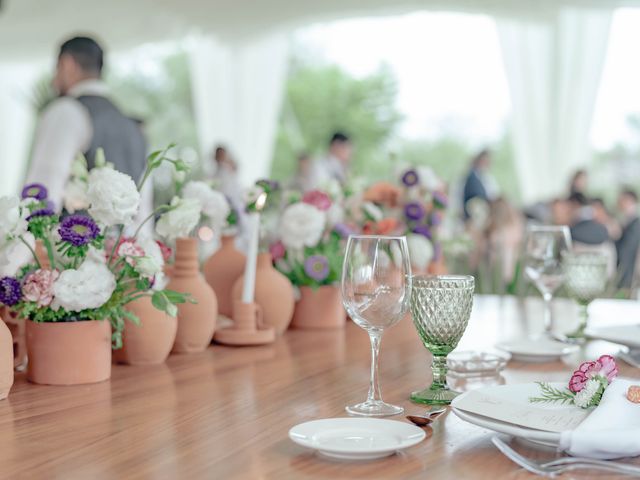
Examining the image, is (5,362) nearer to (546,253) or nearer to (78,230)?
(78,230)

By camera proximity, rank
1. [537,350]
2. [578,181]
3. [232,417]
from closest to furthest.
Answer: [232,417] < [537,350] < [578,181]

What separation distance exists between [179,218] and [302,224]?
1.70ft

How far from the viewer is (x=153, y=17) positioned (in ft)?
23.0

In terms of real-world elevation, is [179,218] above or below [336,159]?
below

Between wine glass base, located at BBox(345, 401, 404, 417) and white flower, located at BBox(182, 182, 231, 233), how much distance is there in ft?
2.00

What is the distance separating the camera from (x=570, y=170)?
6.72 metres

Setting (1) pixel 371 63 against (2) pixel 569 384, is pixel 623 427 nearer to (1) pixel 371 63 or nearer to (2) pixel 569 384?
(2) pixel 569 384

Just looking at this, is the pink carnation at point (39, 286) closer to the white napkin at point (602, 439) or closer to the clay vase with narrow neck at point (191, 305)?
the clay vase with narrow neck at point (191, 305)

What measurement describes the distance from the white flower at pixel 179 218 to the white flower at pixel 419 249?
2.82ft

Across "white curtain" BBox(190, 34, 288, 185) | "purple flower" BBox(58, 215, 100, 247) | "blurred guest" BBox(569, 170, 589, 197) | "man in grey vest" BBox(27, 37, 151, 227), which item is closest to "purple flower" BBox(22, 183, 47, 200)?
"purple flower" BBox(58, 215, 100, 247)

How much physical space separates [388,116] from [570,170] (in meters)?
3.48

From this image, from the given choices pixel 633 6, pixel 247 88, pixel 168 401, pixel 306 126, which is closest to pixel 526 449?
pixel 168 401

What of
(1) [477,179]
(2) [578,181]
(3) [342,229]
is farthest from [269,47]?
(3) [342,229]

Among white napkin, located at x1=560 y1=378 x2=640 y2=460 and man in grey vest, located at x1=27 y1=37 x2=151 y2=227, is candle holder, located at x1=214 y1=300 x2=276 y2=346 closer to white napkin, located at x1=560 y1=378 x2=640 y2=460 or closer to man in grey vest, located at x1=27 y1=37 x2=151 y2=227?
white napkin, located at x1=560 y1=378 x2=640 y2=460
